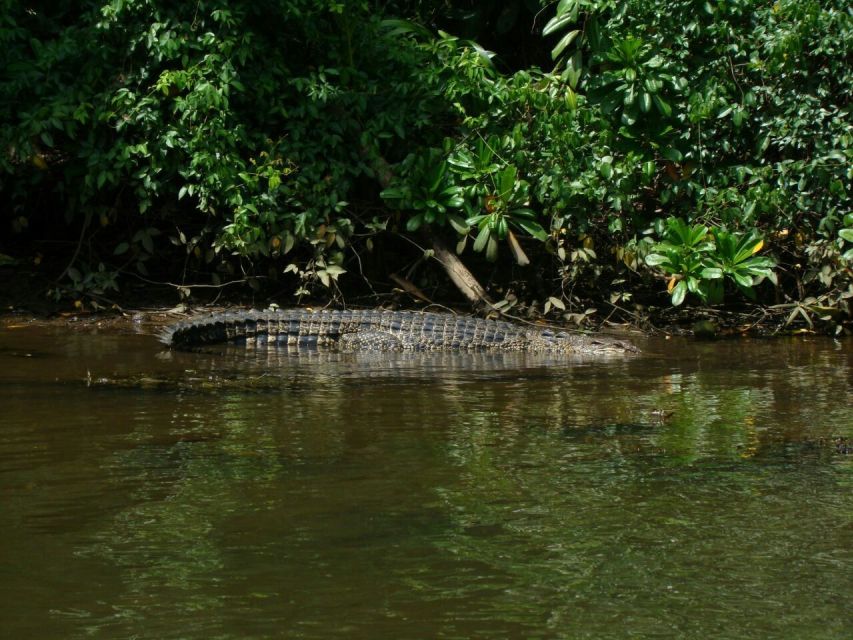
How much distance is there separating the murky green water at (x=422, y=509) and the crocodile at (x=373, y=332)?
1.94 m

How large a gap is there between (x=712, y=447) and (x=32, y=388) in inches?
131

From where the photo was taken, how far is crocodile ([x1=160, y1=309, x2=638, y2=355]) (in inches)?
326

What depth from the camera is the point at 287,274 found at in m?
10.2

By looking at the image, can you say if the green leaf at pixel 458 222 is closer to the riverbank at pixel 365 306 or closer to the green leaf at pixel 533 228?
the green leaf at pixel 533 228

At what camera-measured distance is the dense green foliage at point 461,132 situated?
854cm

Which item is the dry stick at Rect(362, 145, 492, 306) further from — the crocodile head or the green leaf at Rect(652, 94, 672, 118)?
the green leaf at Rect(652, 94, 672, 118)

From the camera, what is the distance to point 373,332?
28.0ft

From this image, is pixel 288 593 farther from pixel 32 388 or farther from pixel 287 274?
pixel 287 274

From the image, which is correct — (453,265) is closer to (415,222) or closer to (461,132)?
(415,222)

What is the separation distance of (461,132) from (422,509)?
6.21 m

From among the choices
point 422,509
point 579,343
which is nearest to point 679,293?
point 579,343

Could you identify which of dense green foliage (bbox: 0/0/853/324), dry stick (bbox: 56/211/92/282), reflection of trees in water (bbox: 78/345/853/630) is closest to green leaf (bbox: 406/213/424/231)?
Answer: dense green foliage (bbox: 0/0/853/324)

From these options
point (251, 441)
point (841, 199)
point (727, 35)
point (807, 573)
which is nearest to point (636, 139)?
point (727, 35)

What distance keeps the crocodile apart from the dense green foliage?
65cm
